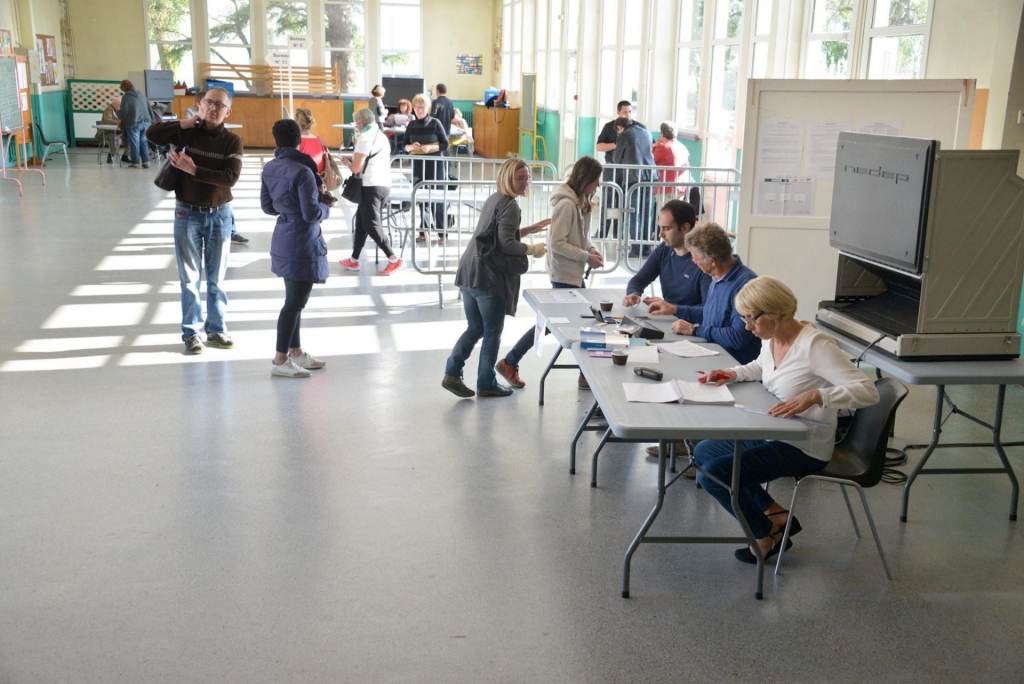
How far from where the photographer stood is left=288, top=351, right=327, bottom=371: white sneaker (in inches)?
231

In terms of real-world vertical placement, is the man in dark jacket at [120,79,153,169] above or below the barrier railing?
above

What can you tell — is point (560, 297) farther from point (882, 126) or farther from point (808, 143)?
point (882, 126)

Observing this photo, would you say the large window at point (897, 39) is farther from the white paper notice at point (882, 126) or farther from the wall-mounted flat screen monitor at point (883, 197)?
the wall-mounted flat screen monitor at point (883, 197)

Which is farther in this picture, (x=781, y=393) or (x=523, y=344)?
(x=523, y=344)

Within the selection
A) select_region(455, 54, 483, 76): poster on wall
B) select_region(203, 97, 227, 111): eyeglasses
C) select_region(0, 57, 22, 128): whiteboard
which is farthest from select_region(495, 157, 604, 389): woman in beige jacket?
select_region(455, 54, 483, 76): poster on wall

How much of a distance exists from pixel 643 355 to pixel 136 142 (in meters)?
15.0

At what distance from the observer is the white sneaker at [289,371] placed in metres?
5.73

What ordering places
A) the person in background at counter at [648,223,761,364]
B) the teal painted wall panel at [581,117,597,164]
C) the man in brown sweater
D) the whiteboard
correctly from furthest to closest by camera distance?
the teal painted wall panel at [581,117,597,164], the whiteboard, the man in brown sweater, the person in background at counter at [648,223,761,364]

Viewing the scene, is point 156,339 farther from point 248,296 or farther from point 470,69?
point 470,69

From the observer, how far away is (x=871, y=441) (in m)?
3.49

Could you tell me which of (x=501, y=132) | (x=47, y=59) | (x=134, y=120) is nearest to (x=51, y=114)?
(x=47, y=59)

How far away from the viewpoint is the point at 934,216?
370cm

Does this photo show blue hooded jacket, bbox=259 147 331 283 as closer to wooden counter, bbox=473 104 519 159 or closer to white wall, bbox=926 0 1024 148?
white wall, bbox=926 0 1024 148

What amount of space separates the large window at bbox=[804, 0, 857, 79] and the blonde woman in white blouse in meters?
4.84
